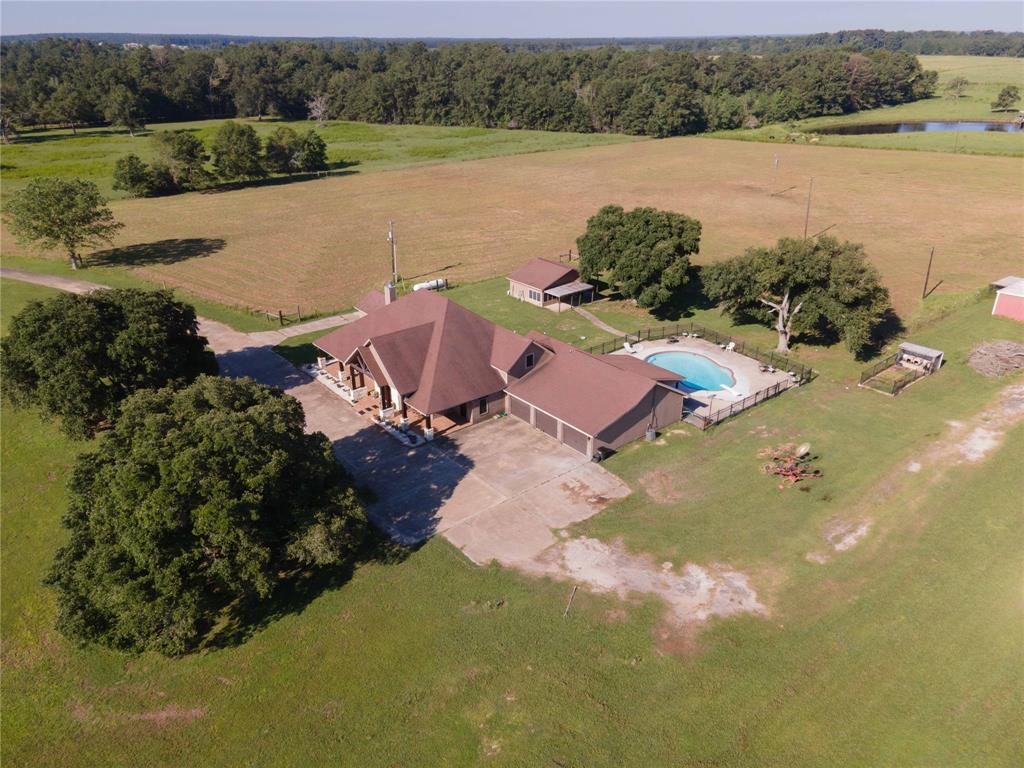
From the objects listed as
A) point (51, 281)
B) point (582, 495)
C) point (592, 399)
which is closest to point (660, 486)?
point (582, 495)

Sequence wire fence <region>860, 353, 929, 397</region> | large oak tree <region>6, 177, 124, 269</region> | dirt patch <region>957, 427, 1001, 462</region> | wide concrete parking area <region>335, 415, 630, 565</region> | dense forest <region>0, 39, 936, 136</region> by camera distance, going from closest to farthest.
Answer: wide concrete parking area <region>335, 415, 630, 565</region>, dirt patch <region>957, 427, 1001, 462</region>, wire fence <region>860, 353, 929, 397</region>, large oak tree <region>6, 177, 124, 269</region>, dense forest <region>0, 39, 936, 136</region>

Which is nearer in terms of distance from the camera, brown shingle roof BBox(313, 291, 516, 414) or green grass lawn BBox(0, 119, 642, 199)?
brown shingle roof BBox(313, 291, 516, 414)

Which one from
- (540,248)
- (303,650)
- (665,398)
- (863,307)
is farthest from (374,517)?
(540,248)

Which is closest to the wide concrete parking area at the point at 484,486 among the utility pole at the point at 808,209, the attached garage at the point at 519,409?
the attached garage at the point at 519,409

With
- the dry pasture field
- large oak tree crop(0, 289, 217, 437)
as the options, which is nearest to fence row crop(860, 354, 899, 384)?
the dry pasture field

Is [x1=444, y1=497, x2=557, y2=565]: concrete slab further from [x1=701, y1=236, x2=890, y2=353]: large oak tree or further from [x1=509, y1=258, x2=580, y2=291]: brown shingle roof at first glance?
[x1=509, y1=258, x2=580, y2=291]: brown shingle roof

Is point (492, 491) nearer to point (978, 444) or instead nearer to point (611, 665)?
point (611, 665)
